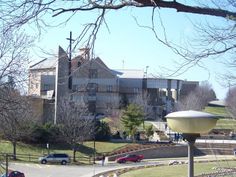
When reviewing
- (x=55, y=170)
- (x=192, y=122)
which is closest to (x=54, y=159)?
(x=55, y=170)

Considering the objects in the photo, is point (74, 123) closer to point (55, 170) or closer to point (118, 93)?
point (55, 170)

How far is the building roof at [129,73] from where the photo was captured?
99.1 metres

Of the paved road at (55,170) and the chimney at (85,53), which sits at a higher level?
the chimney at (85,53)

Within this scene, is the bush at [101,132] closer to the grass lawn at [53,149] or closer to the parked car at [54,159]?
the grass lawn at [53,149]

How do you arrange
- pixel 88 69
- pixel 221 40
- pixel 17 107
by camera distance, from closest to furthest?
pixel 88 69 < pixel 221 40 < pixel 17 107

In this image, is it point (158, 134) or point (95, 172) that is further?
point (158, 134)

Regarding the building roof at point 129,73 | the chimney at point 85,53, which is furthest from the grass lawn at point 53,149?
the building roof at point 129,73

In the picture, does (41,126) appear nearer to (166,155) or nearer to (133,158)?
(133,158)

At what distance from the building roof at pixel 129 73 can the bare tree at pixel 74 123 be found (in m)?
44.6

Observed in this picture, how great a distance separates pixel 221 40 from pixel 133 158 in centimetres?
4464

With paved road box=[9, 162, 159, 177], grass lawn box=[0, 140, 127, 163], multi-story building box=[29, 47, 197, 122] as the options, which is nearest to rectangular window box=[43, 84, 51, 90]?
multi-story building box=[29, 47, 197, 122]

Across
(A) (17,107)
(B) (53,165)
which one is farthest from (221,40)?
(B) (53,165)

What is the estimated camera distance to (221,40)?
7535mm

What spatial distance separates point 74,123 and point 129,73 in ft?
175
